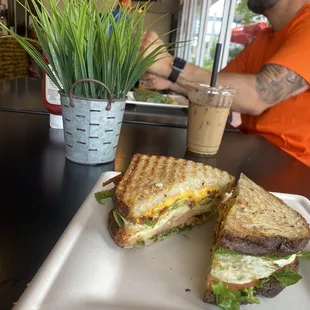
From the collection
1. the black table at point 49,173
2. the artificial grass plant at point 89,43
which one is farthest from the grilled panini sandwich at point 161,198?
the artificial grass plant at point 89,43

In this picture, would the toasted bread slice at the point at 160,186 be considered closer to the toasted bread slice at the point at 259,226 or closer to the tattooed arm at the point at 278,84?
the toasted bread slice at the point at 259,226

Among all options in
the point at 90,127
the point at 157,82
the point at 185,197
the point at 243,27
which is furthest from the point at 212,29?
the point at 185,197

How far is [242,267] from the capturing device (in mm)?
527

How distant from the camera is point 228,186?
0.75 m

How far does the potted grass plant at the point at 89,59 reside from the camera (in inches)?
29.3

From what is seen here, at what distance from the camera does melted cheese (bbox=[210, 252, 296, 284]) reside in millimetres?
517

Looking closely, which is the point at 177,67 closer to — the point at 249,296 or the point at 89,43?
the point at 89,43

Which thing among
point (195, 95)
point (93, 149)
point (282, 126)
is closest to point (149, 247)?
Answer: point (93, 149)

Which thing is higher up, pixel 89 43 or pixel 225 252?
pixel 89 43

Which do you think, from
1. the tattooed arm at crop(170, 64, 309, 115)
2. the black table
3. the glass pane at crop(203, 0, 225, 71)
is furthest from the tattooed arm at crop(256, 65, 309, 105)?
the glass pane at crop(203, 0, 225, 71)

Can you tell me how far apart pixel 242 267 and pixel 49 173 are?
49cm

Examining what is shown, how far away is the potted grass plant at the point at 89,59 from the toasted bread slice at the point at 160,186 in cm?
14

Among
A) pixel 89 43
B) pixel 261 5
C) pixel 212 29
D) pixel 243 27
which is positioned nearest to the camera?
pixel 89 43

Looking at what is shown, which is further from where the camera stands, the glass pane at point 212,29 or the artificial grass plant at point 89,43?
the glass pane at point 212,29
